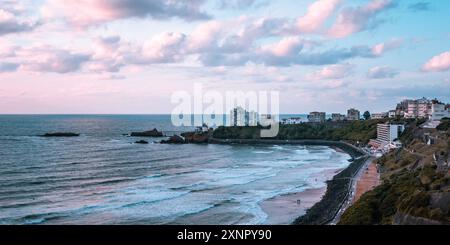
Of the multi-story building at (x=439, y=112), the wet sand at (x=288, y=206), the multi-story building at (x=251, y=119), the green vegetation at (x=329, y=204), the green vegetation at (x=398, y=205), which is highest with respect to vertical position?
the multi-story building at (x=439, y=112)

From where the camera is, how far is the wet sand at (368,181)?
100 ft

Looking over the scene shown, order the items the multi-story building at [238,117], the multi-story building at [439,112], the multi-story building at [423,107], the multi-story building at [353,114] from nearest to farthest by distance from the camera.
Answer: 1. the multi-story building at [439,112]
2. the multi-story building at [423,107]
3. the multi-story building at [238,117]
4. the multi-story building at [353,114]

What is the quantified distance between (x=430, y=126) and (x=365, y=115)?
67805mm

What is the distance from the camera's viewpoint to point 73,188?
31.3m

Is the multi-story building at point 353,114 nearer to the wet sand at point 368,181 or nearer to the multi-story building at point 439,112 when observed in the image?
the multi-story building at point 439,112

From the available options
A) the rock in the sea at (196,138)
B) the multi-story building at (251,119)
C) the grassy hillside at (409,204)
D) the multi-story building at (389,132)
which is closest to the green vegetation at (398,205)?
the grassy hillside at (409,204)

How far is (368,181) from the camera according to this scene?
35.5 meters

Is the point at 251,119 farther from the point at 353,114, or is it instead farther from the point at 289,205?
the point at 289,205

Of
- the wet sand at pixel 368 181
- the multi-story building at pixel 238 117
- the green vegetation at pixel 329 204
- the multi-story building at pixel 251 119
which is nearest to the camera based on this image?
the green vegetation at pixel 329 204

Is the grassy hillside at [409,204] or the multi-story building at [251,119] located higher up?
the multi-story building at [251,119]

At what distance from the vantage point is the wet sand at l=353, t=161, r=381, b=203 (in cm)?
3051

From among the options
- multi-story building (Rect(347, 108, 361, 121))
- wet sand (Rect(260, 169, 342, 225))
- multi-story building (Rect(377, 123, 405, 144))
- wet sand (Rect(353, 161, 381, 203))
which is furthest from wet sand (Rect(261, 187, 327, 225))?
multi-story building (Rect(347, 108, 361, 121))
